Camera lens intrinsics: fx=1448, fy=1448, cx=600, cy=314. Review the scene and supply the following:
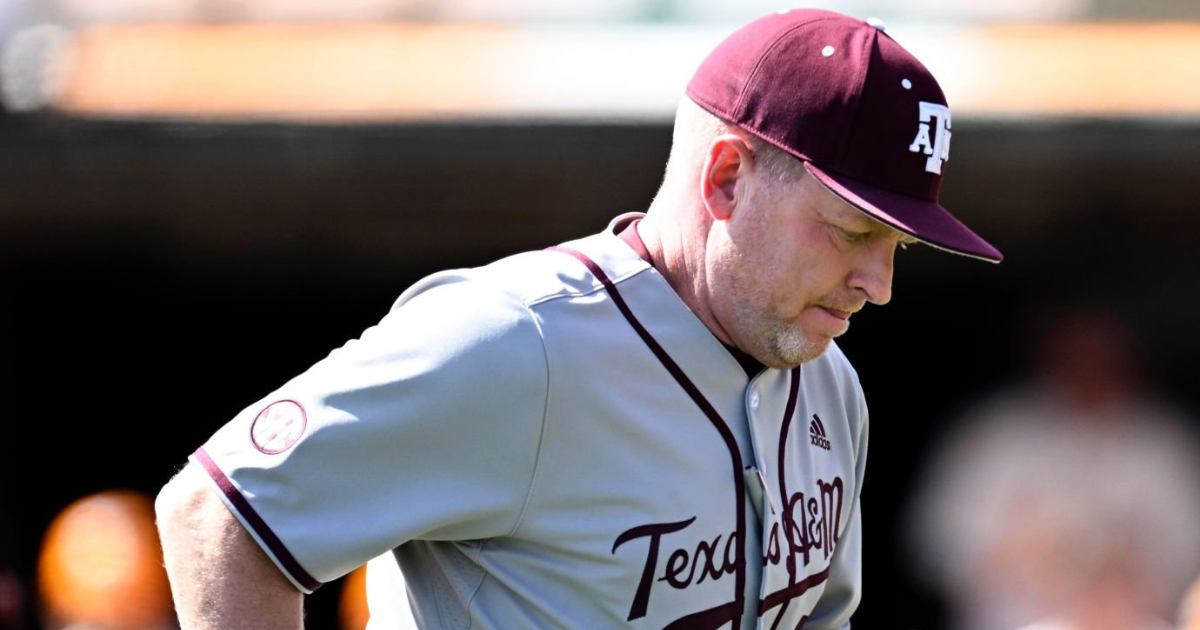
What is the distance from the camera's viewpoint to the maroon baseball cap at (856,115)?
1.59 m

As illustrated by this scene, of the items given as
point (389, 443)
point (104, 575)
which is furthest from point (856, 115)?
point (104, 575)

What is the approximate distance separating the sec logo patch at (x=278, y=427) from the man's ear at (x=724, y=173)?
20.5 inches

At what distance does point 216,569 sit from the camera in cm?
150

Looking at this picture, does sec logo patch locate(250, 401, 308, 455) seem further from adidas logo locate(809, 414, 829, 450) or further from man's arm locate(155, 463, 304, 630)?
adidas logo locate(809, 414, 829, 450)

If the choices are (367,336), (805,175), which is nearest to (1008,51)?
(805,175)

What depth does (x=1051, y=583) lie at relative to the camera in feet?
12.3

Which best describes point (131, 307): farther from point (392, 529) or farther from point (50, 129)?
point (392, 529)

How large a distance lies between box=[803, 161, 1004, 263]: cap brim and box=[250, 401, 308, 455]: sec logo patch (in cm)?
61

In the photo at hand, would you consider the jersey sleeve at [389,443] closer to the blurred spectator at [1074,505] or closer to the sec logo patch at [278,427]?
the sec logo patch at [278,427]

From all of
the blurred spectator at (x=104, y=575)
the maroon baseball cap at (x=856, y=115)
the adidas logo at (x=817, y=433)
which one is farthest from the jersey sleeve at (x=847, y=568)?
the blurred spectator at (x=104, y=575)

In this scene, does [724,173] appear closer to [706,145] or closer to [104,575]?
[706,145]

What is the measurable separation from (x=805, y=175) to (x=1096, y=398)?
290 cm

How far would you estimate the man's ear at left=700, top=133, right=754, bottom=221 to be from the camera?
1635 mm

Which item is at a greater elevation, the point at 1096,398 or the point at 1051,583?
the point at 1096,398
